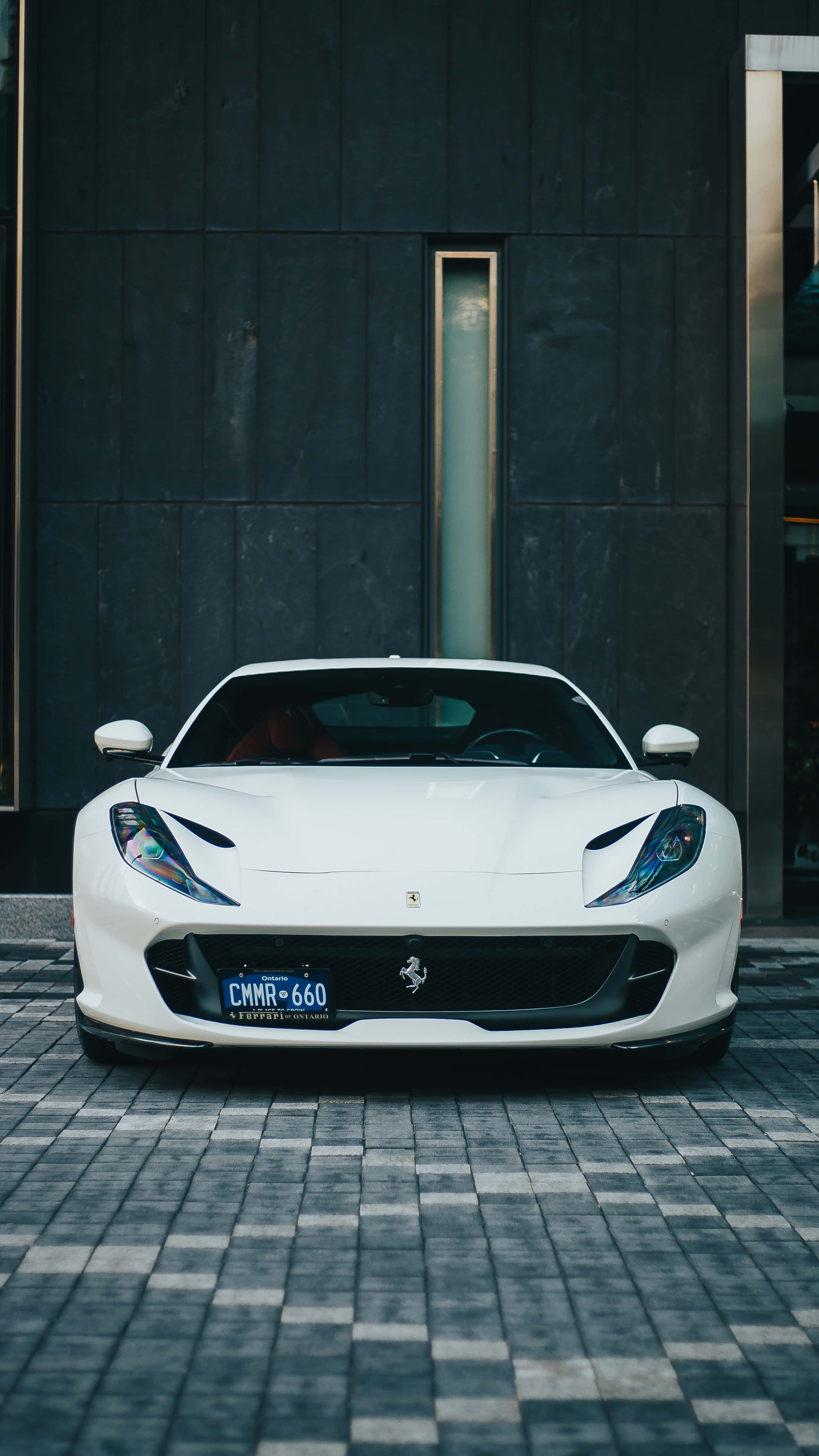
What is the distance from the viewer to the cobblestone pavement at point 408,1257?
233 centimetres

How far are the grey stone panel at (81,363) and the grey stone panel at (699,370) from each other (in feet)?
11.4

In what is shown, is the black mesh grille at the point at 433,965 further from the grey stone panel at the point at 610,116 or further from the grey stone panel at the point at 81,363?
the grey stone panel at the point at 610,116

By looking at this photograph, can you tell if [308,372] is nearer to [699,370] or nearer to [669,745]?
[699,370]

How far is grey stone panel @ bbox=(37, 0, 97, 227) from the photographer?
9.51 metres

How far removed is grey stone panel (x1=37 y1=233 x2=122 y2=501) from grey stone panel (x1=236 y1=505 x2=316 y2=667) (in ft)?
2.92

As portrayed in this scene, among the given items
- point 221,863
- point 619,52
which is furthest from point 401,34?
point 221,863

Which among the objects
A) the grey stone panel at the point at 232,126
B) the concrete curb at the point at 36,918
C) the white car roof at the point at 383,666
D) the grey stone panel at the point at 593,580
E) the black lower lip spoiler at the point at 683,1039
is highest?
the grey stone panel at the point at 232,126

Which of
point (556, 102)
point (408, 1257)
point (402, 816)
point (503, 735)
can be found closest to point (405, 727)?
point (503, 735)

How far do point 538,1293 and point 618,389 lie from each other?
7561 mm

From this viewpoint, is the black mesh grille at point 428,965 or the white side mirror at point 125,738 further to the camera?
the white side mirror at point 125,738

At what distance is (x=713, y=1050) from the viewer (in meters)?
4.89

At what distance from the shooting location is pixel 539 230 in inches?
380

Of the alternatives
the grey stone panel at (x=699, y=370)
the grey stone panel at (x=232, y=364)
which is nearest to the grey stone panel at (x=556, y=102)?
the grey stone panel at (x=699, y=370)

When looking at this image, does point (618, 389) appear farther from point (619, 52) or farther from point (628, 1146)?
point (628, 1146)
